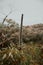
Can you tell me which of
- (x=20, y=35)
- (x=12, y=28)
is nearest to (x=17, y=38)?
(x=20, y=35)

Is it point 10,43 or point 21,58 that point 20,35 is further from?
point 21,58

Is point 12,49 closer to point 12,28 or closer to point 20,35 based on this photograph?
point 20,35

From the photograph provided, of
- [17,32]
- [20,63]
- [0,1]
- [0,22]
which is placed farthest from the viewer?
[0,1]

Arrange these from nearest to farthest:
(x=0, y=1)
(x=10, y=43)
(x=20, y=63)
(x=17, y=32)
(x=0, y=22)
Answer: (x=20, y=63), (x=10, y=43), (x=17, y=32), (x=0, y=22), (x=0, y=1)

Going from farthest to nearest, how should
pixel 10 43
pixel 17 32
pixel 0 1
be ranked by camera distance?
pixel 0 1, pixel 17 32, pixel 10 43

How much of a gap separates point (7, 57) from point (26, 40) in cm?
94

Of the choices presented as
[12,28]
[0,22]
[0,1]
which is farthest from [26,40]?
[0,1]

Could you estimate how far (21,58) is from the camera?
4871 millimetres

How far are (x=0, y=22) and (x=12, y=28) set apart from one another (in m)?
0.43

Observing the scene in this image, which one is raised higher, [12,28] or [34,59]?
[12,28]

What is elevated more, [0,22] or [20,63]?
[0,22]

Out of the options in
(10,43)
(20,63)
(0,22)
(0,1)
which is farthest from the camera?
(0,1)

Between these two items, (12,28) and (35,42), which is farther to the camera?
(12,28)

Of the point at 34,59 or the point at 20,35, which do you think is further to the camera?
the point at 20,35
